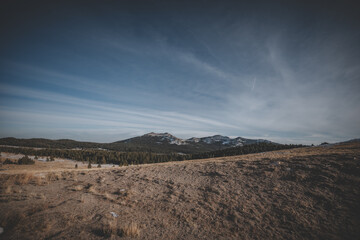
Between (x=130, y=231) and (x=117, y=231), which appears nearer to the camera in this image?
(x=130, y=231)

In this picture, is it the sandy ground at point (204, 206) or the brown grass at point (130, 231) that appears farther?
the sandy ground at point (204, 206)

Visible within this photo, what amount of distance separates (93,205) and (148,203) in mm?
3030

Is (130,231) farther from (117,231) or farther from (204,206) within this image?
(204,206)

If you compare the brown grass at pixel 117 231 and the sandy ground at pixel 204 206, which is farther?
the sandy ground at pixel 204 206

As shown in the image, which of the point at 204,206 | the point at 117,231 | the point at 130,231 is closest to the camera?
the point at 130,231

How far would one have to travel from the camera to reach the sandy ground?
5.26 metres

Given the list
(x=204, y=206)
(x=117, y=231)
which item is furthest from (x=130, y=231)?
(x=204, y=206)

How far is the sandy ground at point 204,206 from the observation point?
5.26 m

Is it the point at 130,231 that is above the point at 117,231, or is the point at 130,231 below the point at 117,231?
above

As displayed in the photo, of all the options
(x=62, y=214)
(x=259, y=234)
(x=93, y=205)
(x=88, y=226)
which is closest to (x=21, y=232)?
(x=62, y=214)

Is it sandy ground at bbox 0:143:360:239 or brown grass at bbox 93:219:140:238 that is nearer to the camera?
brown grass at bbox 93:219:140:238

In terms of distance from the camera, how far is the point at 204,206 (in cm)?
735

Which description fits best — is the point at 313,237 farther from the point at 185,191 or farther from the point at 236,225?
the point at 185,191

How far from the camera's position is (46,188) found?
992cm
